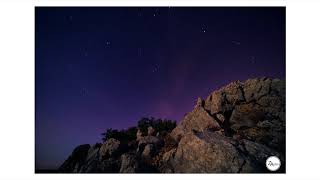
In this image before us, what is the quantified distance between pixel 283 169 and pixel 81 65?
493cm

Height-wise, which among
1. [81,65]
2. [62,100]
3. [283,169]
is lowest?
[283,169]

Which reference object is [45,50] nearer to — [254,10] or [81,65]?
[81,65]

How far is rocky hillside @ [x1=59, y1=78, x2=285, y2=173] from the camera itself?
33.9 feet

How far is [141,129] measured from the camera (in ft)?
38.0

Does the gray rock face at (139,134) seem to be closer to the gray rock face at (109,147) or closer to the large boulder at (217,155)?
the gray rock face at (109,147)

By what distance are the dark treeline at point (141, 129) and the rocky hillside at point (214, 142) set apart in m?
0.12

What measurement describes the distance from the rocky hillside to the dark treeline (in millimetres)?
122

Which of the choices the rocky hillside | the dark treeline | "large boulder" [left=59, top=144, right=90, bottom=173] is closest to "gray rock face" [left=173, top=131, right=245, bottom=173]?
the rocky hillside

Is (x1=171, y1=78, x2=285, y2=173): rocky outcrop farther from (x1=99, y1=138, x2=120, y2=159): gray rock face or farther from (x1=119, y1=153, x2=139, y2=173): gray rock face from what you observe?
(x1=99, y1=138, x2=120, y2=159): gray rock face

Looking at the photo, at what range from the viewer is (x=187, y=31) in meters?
11.1

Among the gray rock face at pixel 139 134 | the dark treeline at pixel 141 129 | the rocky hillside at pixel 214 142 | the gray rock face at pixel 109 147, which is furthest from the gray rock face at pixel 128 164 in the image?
the gray rock face at pixel 139 134

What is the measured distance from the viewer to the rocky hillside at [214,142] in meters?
10.3
